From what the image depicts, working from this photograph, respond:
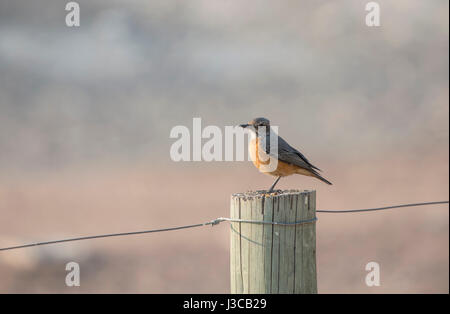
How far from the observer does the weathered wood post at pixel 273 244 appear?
4516mm

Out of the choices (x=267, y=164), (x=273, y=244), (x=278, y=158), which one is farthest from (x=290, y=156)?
(x=273, y=244)

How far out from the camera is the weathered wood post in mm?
4516

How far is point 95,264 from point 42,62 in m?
10.1

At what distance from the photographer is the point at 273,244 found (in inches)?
178
